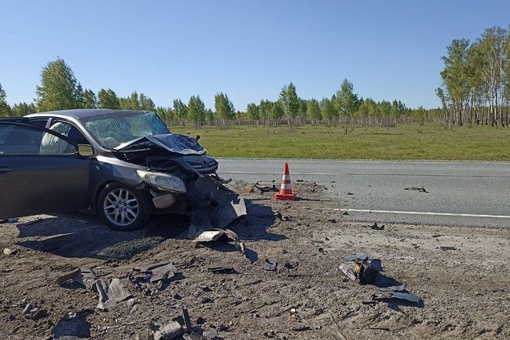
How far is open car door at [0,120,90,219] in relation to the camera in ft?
16.0

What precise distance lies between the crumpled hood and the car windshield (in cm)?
41

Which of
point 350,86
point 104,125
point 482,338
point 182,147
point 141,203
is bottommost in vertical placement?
point 482,338

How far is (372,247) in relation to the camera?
4.62 metres

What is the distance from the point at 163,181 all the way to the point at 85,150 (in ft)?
4.46

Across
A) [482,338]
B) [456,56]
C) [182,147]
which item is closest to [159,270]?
[182,147]

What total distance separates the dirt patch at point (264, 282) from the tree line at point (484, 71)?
5375cm

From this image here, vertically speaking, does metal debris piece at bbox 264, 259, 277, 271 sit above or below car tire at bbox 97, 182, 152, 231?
below

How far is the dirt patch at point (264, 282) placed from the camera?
2.89 metres

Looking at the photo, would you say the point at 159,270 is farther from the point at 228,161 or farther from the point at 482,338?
the point at 228,161

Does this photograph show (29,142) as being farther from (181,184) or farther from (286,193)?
(286,193)

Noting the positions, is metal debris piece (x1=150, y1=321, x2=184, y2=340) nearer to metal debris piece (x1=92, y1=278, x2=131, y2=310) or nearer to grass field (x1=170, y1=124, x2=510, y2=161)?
metal debris piece (x1=92, y1=278, x2=131, y2=310)

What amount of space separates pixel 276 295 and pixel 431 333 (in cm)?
130

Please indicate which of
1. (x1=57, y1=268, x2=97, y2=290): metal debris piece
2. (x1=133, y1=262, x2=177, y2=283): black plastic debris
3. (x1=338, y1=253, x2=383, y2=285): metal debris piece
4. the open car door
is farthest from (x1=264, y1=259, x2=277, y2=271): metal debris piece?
the open car door

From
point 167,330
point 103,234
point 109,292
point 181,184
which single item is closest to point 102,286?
point 109,292
